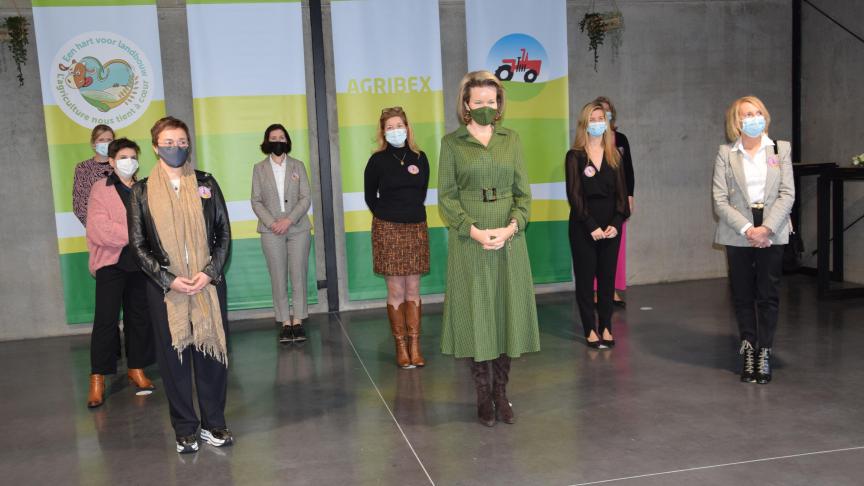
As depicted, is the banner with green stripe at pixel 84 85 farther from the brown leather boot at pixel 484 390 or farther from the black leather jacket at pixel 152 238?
the brown leather boot at pixel 484 390

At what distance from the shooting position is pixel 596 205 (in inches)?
215

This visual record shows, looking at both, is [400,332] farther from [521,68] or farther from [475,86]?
[521,68]

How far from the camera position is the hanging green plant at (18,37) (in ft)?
21.1

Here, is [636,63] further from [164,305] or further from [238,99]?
[164,305]

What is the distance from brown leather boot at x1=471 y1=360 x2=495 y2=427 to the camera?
405 centimetres

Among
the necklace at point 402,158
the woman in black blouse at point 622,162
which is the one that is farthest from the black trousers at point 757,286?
the necklace at point 402,158

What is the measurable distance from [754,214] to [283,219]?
11.4 feet

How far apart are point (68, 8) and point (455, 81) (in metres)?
3.46

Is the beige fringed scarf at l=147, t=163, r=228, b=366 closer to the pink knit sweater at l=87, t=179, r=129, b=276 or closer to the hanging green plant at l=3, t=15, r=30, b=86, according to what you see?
the pink knit sweater at l=87, t=179, r=129, b=276

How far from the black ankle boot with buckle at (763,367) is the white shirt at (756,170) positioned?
909mm

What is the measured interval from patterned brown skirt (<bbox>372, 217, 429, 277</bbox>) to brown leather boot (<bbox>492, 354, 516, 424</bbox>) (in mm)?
1246

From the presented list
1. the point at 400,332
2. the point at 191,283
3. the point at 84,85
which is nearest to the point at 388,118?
the point at 400,332

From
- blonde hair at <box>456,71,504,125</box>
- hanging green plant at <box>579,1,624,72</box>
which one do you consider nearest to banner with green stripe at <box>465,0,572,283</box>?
hanging green plant at <box>579,1,624,72</box>

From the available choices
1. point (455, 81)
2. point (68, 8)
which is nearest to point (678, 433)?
point (455, 81)
